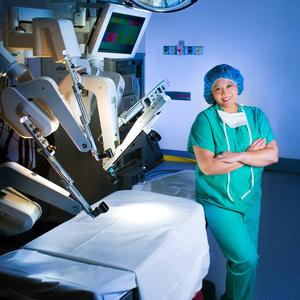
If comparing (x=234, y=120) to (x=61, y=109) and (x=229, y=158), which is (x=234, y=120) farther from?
(x=61, y=109)

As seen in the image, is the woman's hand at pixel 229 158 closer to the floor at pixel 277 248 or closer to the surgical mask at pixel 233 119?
the surgical mask at pixel 233 119

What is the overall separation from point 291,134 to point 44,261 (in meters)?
3.95

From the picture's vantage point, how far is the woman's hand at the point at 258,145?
89.6 inches

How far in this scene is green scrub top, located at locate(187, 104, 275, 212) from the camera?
227 centimetres

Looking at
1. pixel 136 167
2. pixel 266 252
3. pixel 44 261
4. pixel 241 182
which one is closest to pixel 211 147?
pixel 241 182

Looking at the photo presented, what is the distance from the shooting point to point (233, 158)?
2.19m

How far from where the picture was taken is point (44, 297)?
55.9 inches

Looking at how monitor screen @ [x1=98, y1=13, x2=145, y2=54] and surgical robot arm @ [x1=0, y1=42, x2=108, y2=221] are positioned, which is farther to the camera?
monitor screen @ [x1=98, y1=13, x2=145, y2=54]

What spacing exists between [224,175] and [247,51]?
3036 mm

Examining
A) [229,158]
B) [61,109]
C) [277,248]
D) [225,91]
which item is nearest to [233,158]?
[229,158]

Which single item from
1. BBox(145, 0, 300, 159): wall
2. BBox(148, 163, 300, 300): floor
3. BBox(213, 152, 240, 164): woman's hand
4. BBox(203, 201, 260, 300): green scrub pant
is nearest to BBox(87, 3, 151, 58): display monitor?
BBox(213, 152, 240, 164): woman's hand

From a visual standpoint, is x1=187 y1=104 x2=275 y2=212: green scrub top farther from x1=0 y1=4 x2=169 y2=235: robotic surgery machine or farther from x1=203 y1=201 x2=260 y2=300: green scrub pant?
x1=0 y1=4 x2=169 y2=235: robotic surgery machine

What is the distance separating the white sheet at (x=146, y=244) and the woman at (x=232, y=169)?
22 centimetres

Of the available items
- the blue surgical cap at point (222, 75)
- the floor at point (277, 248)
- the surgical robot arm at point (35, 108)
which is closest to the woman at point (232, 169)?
the blue surgical cap at point (222, 75)
